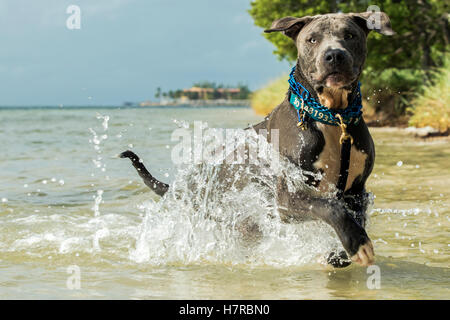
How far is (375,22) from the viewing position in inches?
167

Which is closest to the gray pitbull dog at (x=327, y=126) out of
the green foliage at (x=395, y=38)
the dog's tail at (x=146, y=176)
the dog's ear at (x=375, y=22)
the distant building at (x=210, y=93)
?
the dog's ear at (x=375, y=22)

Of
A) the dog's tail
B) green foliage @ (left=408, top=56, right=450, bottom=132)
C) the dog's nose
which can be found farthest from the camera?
green foliage @ (left=408, top=56, right=450, bottom=132)

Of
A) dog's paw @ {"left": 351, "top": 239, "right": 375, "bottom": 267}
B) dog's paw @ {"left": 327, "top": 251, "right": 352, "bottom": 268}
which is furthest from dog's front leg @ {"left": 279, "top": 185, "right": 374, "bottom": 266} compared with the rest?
dog's paw @ {"left": 327, "top": 251, "right": 352, "bottom": 268}

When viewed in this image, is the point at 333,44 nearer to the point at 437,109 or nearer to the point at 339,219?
the point at 339,219

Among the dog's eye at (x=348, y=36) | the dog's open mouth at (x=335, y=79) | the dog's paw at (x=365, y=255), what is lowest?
the dog's paw at (x=365, y=255)

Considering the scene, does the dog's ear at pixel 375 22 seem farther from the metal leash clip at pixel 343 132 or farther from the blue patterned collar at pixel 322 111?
the metal leash clip at pixel 343 132

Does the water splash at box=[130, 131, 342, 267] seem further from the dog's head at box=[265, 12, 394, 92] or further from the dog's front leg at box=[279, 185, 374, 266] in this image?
the dog's head at box=[265, 12, 394, 92]

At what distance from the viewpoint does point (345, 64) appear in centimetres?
392

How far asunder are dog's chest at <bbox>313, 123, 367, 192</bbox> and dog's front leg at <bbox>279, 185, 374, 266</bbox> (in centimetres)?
23

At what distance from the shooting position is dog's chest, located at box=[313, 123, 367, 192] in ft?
13.6

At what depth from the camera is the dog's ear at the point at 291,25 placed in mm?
4348

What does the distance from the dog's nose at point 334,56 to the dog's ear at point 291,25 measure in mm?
540
